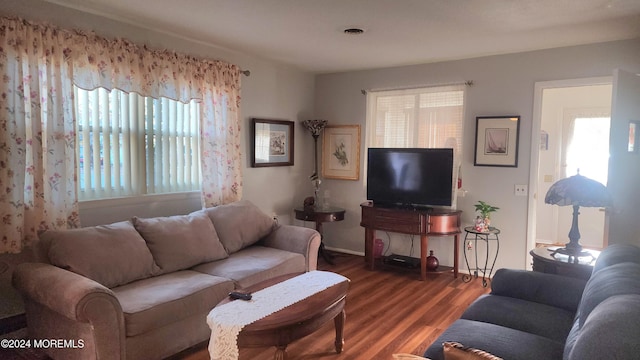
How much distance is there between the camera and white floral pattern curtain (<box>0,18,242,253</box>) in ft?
9.20

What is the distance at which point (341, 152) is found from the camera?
5.56m

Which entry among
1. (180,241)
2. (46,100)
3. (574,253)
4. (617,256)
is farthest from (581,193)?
(46,100)

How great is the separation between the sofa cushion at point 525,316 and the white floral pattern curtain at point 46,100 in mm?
2916

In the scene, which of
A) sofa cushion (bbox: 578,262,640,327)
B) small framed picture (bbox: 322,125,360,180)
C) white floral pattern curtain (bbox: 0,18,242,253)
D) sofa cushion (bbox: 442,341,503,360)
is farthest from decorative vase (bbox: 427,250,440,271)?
sofa cushion (bbox: 442,341,503,360)

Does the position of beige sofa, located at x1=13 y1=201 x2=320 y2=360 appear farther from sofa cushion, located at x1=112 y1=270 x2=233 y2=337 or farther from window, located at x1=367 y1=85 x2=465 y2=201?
window, located at x1=367 y1=85 x2=465 y2=201

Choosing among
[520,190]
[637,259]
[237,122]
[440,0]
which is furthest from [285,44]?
[637,259]

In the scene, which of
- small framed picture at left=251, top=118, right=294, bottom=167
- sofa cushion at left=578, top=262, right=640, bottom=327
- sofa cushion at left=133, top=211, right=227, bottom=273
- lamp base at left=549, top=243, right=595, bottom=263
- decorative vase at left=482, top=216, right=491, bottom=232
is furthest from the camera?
small framed picture at left=251, top=118, right=294, bottom=167

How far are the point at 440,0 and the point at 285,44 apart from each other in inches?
68.6

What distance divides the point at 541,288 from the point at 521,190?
202cm

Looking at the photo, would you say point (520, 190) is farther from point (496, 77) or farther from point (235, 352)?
point (235, 352)

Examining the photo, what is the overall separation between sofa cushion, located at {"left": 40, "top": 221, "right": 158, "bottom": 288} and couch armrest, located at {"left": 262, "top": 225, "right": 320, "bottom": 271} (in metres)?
1.20

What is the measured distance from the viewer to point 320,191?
18.9 feet

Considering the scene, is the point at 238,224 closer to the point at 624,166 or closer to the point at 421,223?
the point at 421,223

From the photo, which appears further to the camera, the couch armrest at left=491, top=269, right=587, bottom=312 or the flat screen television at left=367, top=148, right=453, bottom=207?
the flat screen television at left=367, top=148, right=453, bottom=207
